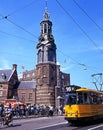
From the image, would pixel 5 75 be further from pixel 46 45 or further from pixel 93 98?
pixel 93 98

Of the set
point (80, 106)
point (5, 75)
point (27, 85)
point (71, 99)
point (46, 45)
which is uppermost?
point (46, 45)

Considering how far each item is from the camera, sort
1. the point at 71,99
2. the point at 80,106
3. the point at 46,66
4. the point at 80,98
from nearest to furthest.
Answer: the point at 80,106, the point at 80,98, the point at 71,99, the point at 46,66

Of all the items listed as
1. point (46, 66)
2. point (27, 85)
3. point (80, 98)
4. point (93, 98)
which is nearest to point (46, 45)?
point (46, 66)

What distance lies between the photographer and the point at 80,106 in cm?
2081

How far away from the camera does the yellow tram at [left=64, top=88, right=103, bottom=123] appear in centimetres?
2070

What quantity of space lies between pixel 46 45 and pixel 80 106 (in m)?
52.6

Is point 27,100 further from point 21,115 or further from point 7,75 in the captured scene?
point 21,115

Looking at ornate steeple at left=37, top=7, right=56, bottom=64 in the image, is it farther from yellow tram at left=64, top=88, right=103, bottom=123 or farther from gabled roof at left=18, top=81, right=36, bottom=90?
yellow tram at left=64, top=88, right=103, bottom=123

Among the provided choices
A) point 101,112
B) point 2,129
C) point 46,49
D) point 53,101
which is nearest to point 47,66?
point 46,49

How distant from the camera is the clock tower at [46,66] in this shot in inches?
2778

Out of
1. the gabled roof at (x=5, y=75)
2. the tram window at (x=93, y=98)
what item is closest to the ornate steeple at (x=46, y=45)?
the gabled roof at (x=5, y=75)

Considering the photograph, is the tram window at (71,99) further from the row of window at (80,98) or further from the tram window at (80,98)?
the tram window at (80,98)

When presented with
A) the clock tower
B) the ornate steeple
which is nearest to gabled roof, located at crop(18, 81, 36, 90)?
the clock tower

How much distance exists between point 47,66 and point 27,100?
38.6 ft
